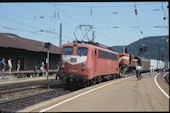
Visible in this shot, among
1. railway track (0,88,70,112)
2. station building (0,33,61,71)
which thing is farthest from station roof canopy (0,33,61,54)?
railway track (0,88,70,112)

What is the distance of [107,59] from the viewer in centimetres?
2980

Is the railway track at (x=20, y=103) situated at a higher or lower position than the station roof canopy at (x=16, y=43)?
lower

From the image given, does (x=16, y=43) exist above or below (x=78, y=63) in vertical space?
above

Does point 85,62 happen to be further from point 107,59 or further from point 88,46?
point 107,59

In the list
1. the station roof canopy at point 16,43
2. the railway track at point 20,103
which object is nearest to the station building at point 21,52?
the station roof canopy at point 16,43

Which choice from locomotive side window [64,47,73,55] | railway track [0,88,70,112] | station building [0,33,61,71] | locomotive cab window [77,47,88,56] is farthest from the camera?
station building [0,33,61,71]

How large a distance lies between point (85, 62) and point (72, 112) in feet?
40.4

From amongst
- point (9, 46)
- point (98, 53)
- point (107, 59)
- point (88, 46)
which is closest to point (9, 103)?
point (88, 46)

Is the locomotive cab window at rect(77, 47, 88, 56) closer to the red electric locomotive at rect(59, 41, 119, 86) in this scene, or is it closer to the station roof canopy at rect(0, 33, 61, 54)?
the red electric locomotive at rect(59, 41, 119, 86)

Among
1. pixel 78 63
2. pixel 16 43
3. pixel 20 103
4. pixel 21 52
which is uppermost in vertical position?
pixel 16 43

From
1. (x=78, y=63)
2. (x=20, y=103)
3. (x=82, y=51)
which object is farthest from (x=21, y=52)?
(x=20, y=103)

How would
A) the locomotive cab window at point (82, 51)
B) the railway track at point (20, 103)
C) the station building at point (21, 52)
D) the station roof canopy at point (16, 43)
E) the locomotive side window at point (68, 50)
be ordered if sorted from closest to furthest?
the railway track at point (20, 103)
the locomotive cab window at point (82, 51)
the locomotive side window at point (68, 50)
the station roof canopy at point (16, 43)
the station building at point (21, 52)

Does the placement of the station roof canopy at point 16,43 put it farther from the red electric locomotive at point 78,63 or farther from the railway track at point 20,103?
the railway track at point 20,103

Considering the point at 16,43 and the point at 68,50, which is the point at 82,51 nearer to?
the point at 68,50
